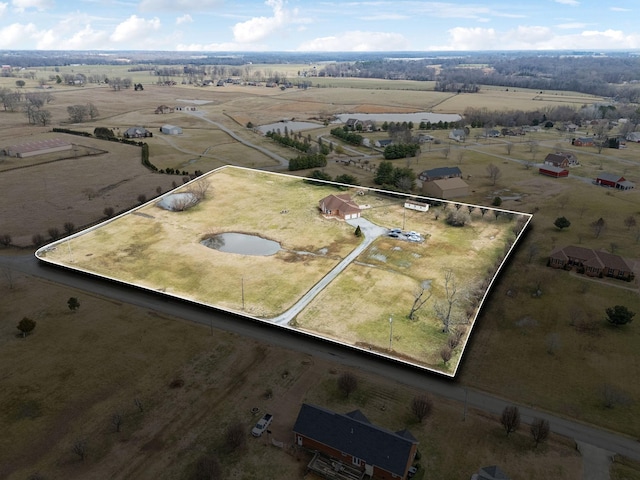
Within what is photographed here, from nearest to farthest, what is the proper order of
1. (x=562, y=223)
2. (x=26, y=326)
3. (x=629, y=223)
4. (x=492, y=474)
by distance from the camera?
(x=492, y=474) < (x=26, y=326) < (x=562, y=223) < (x=629, y=223)

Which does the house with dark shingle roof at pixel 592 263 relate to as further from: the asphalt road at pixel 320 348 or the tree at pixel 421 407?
the tree at pixel 421 407

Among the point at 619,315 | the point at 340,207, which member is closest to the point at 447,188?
the point at 340,207

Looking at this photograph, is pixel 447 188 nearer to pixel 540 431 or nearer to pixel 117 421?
pixel 540 431

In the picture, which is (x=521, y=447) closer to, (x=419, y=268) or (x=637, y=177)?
(x=419, y=268)

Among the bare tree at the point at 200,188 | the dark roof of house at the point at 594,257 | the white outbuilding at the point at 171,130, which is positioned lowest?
the dark roof of house at the point at 594,257

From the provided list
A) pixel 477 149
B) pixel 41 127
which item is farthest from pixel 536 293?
pixel 41 127

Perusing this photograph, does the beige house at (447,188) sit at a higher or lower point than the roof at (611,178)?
lower

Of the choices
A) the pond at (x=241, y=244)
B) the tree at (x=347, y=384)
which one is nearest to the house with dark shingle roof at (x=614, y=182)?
the pond at (x=241, y=244)
